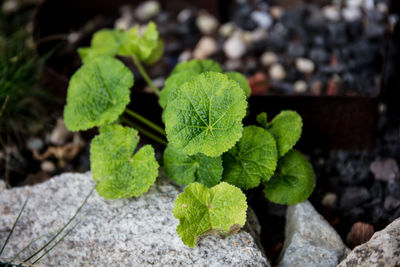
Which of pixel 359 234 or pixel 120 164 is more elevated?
pixel 120 164

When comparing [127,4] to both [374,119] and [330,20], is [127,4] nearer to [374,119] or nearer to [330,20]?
[330,20]

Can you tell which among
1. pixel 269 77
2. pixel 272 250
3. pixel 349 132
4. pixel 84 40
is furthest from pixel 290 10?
pixel 272 250

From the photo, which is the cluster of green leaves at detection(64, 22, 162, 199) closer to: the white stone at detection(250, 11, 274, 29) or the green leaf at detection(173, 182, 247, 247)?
the green leaf at detection(173, 182, 247, 247)

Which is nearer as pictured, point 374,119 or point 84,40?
point 374,119

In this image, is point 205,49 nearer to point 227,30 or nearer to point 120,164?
point 227,30

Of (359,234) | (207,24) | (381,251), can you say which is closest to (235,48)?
(207,24)

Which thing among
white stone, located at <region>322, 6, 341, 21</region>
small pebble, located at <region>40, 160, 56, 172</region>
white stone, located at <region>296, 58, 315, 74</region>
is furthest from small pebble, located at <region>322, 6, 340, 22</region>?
small pebble, located at <region>40, 160, 56, 172</region>
